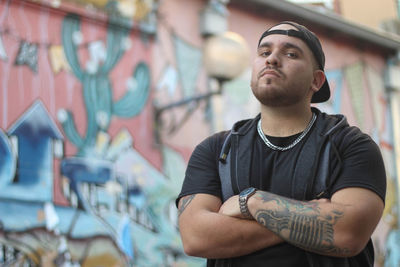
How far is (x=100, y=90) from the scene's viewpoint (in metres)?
8.78

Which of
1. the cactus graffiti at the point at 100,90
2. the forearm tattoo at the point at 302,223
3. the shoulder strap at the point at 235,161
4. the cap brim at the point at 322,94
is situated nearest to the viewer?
the forearm tattoo at the point at 302,223

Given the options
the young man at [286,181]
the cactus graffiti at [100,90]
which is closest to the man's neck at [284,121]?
the young man at [286,181]

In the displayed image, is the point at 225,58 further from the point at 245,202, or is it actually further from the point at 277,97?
the point at 245,202

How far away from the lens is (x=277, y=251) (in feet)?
8.32

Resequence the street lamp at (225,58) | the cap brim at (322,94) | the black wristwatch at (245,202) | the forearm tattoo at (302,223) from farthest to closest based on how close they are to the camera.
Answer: the street lamp at (225,58), the cap brim at (322,94), the black wristwatch at (245,202), the forearm tattoo at (302,223)

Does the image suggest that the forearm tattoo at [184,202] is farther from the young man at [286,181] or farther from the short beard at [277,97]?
the short beard at [277,97]

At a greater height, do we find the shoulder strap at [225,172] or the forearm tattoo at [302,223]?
the shoulder strap at [225,172]

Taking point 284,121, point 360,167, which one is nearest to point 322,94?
point 284,121

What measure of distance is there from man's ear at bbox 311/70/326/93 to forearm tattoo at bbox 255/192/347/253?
594 mm

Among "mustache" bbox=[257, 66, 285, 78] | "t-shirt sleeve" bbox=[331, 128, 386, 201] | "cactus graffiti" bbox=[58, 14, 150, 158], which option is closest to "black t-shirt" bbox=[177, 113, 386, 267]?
"t-shirt sleeve" bbox=[331, 128, 386, 201]

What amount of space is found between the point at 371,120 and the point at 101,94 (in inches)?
263

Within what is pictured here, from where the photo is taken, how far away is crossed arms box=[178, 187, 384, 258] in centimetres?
249

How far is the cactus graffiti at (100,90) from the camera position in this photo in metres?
8.46

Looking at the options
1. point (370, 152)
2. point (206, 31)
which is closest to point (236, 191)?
point (370, 152)
